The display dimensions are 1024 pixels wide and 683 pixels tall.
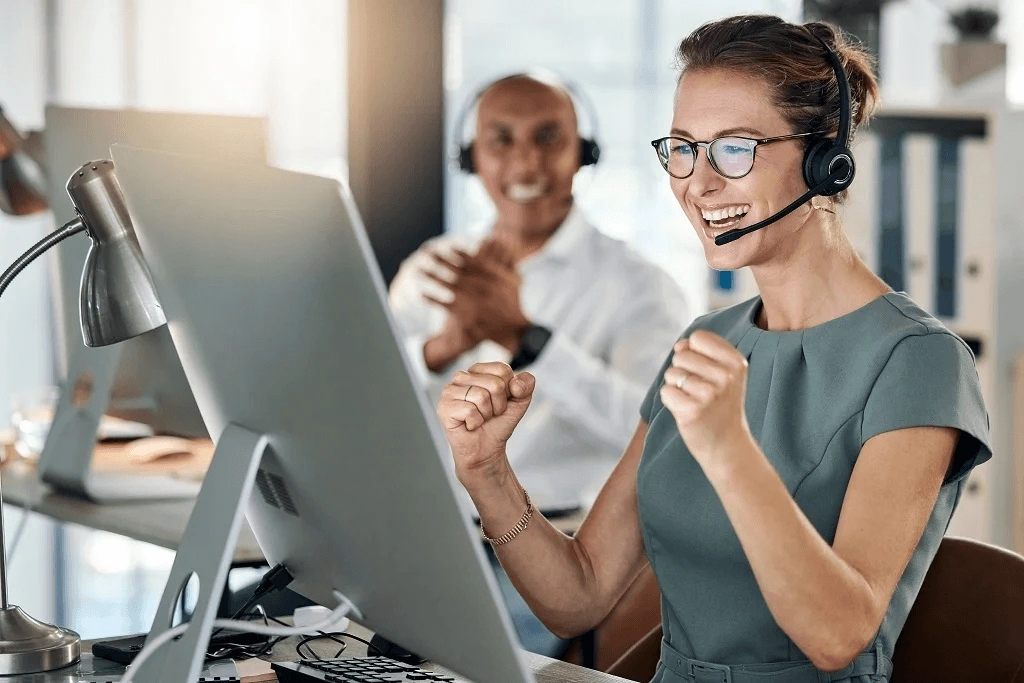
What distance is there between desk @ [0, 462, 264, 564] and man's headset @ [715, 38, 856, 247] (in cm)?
80

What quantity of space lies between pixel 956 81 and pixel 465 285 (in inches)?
82.0

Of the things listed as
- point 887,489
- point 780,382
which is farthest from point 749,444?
point 780,382

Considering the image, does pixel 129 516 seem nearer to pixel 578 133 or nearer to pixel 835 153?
pixel 835 153

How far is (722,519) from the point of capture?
1.23 metres

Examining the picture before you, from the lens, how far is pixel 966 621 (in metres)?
1.23

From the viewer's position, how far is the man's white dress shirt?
2.67 m

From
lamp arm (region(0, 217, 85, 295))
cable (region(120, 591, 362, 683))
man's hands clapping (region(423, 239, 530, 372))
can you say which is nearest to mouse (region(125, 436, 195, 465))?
man's hands clapping (region(423, 239, 530, 372))

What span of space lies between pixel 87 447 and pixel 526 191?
131 cm

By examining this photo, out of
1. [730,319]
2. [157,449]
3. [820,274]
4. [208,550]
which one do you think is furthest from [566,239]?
[208,550]

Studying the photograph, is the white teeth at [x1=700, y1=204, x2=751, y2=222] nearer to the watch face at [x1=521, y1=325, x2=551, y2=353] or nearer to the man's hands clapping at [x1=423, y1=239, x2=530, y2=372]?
the man's hands clapping at [x1=423, y1=239, x2=530, y2=372]

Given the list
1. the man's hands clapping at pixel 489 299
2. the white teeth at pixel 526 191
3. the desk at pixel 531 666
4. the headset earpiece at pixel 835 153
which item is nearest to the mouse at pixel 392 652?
the desk at pixel 531 666

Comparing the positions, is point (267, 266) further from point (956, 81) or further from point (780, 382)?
point (956, 81)

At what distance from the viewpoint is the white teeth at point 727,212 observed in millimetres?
1208

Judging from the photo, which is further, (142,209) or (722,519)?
(722,519)
